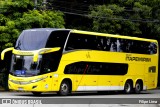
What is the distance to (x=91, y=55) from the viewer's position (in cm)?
2859

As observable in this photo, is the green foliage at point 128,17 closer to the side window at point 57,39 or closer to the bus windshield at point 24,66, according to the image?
the side window at point 57,39

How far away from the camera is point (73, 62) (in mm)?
27406

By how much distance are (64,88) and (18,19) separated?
10.9 meters

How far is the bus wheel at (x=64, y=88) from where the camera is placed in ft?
88.6

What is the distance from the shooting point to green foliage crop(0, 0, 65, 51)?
115 feet

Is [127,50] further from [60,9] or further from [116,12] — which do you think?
[60,9]

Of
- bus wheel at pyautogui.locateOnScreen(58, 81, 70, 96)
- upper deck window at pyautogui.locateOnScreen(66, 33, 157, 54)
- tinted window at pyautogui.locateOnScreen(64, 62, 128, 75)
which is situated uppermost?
upper deck window at pyautogui.locateOnScreen(66, 33, 157, 54)

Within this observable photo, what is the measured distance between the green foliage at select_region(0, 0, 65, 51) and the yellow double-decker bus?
6529 mm

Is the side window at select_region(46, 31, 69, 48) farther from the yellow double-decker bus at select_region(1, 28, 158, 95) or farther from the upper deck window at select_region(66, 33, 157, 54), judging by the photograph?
the upper deck window at select_region(66, 33, 157, 54)

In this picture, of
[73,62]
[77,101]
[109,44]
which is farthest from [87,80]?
[77,101]

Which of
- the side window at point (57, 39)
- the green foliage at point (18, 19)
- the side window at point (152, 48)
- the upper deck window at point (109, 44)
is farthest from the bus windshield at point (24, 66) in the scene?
the side window at point (152, 48)

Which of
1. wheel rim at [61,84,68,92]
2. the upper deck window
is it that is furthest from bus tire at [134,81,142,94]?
wheel rim at [61,84,68,92]

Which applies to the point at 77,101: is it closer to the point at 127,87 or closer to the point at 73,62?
the point at 73,62

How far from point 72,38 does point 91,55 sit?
207 centimetres
